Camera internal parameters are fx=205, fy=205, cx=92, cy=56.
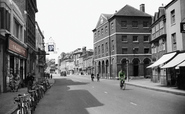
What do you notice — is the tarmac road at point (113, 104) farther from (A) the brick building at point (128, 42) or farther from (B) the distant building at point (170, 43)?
(A) the brick building at point (128, 42)

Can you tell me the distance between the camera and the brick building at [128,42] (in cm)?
4341

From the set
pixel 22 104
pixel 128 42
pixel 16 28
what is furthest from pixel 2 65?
pixel 128 42

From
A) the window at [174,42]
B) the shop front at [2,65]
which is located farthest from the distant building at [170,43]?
the shop front at [2,65]

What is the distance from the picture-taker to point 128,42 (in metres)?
44.3

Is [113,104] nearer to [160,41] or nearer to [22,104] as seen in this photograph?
[22,104]

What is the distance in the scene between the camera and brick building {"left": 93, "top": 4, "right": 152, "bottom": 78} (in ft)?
142

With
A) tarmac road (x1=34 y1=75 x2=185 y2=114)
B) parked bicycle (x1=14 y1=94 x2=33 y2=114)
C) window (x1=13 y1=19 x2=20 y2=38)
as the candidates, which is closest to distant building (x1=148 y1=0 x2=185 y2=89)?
tarmac road (x1=34 y1=75 x2=185 y2=114)

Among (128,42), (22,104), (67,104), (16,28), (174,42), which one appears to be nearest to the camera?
(22,104)

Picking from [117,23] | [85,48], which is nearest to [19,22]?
[117,23]

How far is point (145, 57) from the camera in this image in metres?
44.3

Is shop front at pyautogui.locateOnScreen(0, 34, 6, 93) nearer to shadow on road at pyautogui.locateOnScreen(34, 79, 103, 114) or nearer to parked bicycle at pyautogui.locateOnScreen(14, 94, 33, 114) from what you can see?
shadow on road at pyautogui.locateOnScreen(34, 79, 103, 114)

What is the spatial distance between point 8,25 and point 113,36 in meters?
29.4

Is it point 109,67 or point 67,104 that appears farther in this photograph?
A: point 109,67

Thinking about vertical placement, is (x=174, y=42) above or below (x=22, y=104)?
above
